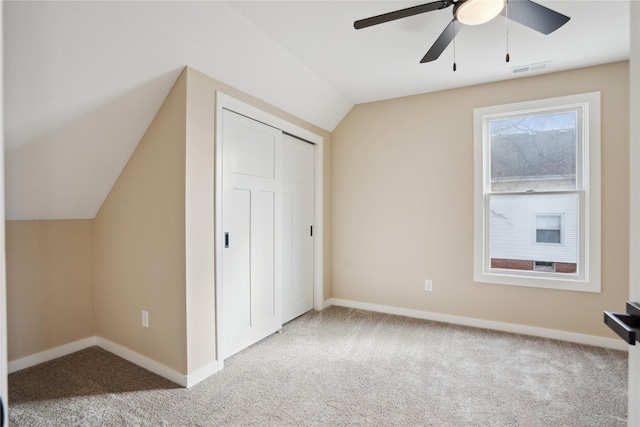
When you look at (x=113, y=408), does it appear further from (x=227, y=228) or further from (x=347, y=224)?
(x=347, y=224)

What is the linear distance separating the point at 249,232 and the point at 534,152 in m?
2.88

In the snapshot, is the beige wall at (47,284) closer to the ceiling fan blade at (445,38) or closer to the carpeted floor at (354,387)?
the carpeted floor at (354,387)

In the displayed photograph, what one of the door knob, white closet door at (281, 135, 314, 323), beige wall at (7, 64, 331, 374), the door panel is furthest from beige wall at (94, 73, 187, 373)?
the door knob

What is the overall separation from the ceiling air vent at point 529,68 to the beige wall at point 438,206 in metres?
0.18

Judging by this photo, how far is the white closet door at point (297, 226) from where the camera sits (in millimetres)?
3521

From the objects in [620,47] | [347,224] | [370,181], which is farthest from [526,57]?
[347,224]

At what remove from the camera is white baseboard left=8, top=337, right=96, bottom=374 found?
2.49 m

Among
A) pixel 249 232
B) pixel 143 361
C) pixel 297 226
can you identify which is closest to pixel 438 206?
pixel 297 226

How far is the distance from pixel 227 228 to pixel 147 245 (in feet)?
1.97

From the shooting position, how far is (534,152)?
326 centimetres

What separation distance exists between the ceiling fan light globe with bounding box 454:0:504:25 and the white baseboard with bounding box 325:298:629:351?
283 centimetres

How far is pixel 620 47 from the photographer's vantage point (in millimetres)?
2646

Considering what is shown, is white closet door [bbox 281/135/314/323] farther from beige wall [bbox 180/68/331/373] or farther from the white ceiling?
beige wall [bbox 180/68/331/373]

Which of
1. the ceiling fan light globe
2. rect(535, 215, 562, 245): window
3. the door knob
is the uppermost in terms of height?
the ceiling fan light globe
